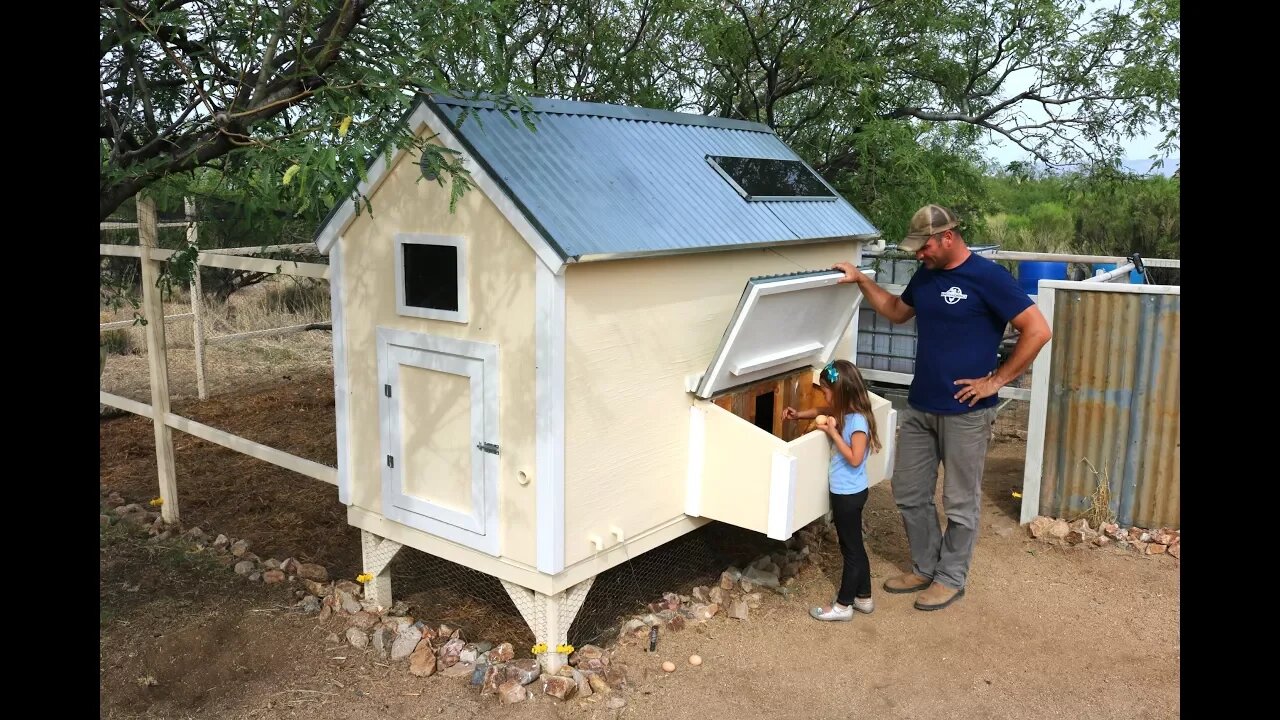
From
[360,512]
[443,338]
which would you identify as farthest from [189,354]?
[443,338]

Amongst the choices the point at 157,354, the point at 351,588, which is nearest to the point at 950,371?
the point at 351,588

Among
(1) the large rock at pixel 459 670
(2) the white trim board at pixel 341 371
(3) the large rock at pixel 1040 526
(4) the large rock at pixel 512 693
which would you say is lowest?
(1) the large rock at pixel 459 670

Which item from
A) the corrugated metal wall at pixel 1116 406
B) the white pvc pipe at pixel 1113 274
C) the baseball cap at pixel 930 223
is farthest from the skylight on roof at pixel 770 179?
the white pvc pipe at pixel 1113 274

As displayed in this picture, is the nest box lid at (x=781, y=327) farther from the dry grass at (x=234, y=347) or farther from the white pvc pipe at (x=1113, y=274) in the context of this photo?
the dry grass at (x=234, y=347)

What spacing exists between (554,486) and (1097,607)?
3143mm

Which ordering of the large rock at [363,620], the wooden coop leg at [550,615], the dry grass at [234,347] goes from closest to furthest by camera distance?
the wooden coop leg at [550,615], the large rock at [363,620], the dry grass at [234,347]

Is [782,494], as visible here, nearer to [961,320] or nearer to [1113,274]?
[961,320]

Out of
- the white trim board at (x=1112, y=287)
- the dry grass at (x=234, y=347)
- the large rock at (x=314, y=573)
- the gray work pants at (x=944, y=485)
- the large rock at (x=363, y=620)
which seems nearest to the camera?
the gray work pants at (x=944, y=485)

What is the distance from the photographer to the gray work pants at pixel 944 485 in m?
4.75

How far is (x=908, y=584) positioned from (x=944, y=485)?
702 mm

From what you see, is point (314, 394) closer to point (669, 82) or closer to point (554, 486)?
point (669, 82)

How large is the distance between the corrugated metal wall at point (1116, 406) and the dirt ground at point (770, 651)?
40 centimetres

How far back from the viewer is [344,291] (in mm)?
4637

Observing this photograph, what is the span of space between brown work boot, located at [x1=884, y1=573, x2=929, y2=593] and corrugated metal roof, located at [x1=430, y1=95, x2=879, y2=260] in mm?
1957
